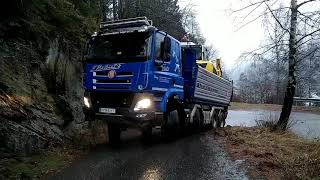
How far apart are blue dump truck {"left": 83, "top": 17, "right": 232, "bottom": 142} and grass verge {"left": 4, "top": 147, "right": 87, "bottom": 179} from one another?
1423 millimetres

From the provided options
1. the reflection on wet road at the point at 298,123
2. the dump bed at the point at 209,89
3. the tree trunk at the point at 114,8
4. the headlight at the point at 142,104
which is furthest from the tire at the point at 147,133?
the tree trunk at the point at 114,8

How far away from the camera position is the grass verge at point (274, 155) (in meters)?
7.77

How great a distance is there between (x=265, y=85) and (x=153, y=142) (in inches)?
2454

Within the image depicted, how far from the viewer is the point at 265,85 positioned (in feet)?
238

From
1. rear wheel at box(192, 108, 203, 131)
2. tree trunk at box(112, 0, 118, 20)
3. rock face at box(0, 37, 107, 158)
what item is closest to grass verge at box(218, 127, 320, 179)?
rear wheel at box(192, 108, 203, 131)

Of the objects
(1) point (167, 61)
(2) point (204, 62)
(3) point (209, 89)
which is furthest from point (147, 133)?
(2) point (204, 62)

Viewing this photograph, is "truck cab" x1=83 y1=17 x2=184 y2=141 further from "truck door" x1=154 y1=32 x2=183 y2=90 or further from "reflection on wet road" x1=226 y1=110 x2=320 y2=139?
"reflection on wet road" x1=226 y1=110 x2=320 y2=139

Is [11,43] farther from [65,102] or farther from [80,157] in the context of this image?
[80,157]

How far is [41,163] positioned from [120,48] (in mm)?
3585

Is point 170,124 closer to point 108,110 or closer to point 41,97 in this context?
point 108,110

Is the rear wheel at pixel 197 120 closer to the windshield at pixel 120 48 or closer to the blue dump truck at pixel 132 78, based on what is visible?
the blue dump truck at pixel 132 78

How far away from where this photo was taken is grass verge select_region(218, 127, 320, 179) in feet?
25.5

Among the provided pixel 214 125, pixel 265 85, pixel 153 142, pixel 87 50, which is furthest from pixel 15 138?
pixel 265 85

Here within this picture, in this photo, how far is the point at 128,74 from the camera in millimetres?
10742
